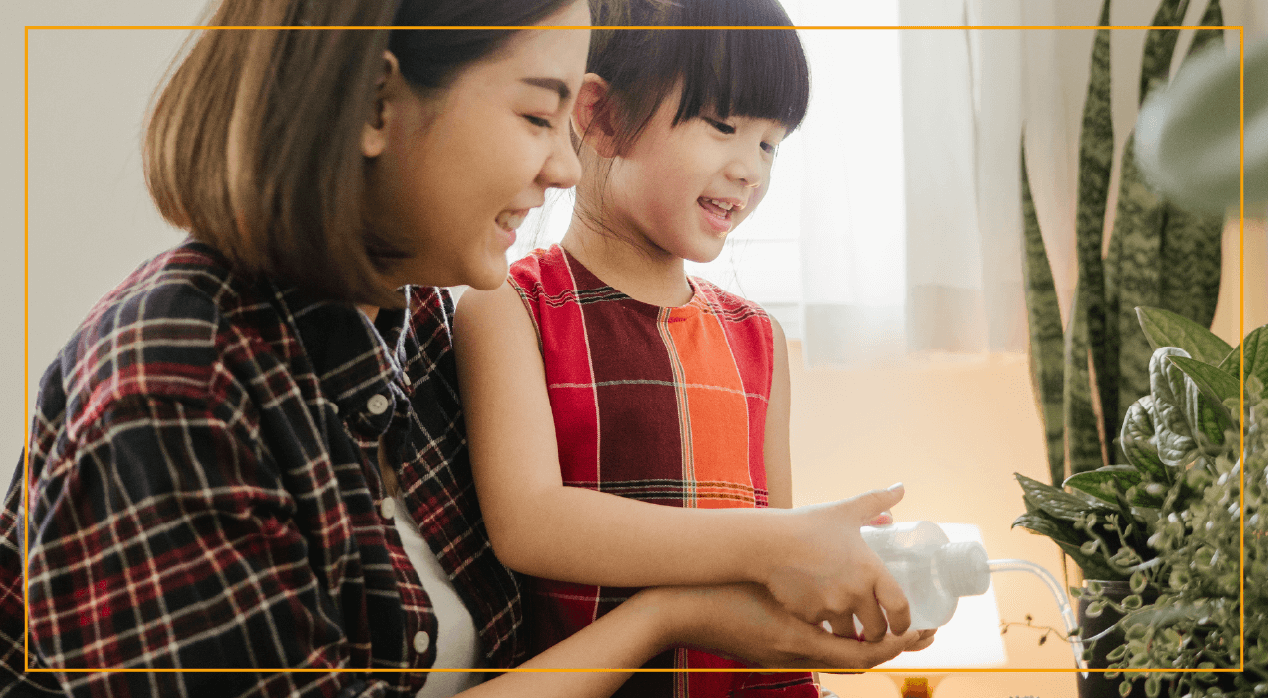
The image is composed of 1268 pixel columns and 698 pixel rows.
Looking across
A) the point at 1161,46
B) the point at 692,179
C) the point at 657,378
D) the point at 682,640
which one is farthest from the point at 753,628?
the point at 1161,46

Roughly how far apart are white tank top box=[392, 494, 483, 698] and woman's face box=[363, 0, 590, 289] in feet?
0.52

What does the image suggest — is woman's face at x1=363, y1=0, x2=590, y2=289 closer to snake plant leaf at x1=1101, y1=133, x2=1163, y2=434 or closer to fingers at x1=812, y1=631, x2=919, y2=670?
fingers at x1=812, y1=631, x2=919, y2=670

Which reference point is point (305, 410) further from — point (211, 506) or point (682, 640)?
point (682, 640)

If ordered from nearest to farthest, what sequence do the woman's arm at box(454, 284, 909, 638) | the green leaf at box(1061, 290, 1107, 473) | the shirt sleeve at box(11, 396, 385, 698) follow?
1. the shirt sleeve at box(11, 396, 385, 698)
2. the woman's arm at box(454, 284, 909, 638)
3. the green leaf at box(1061, 290, 1107, 473)

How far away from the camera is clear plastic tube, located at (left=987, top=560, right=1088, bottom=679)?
457 mm

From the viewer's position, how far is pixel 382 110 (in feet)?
1.35

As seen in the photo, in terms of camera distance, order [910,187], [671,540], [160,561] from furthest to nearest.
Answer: [910,187] < [671,540] < [160,561]

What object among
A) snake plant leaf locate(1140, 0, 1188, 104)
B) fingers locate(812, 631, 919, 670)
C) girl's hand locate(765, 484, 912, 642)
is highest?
snake plant leaf locate(1140, 0, 1188, 104)

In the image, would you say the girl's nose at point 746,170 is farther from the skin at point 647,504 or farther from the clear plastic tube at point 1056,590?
the clear plastic tube at point 1056,590

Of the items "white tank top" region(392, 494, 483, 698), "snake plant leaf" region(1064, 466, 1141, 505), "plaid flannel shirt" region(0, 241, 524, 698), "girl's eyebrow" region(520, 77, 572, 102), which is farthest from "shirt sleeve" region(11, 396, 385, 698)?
"snake plant leaf" region(1064, 466, 1141, 505)

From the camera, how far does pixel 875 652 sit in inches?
17.8

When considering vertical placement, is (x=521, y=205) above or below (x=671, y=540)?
above

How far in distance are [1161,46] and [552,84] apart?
1.65ft

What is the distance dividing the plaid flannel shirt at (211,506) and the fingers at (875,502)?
243 millimetres
